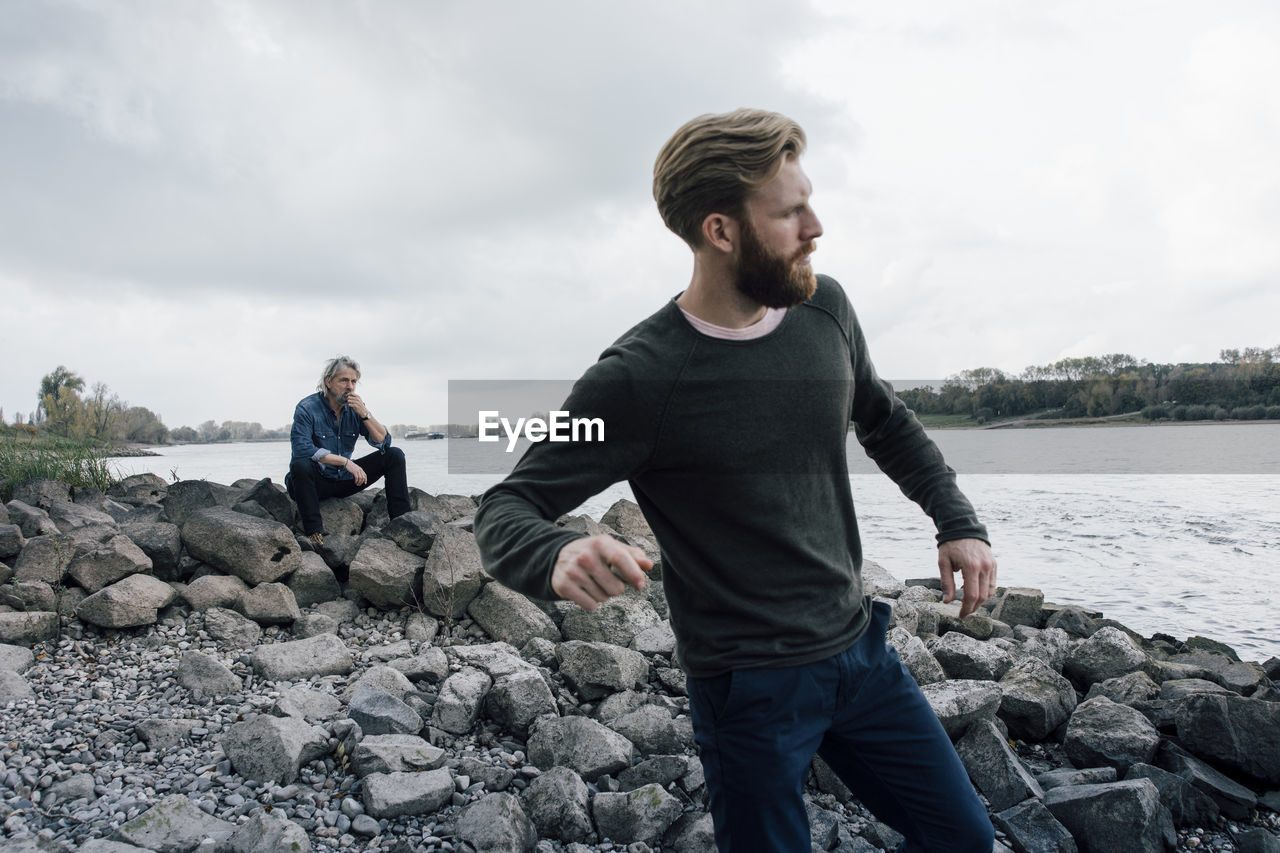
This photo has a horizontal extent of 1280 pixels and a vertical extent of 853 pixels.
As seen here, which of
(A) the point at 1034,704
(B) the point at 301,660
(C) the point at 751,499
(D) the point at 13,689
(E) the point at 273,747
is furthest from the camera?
(B) the point at 301,660

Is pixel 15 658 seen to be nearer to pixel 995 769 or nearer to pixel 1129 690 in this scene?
pixel 995 769

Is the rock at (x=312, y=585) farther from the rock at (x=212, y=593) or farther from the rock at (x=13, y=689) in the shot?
the rock at (x=13, y=689)

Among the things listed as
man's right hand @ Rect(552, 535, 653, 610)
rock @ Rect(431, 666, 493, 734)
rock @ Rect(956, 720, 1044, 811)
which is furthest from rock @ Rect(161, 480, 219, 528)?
man's right hand @ Rect(552, 535, 653, 610)

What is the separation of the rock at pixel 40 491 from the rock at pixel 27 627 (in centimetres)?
376

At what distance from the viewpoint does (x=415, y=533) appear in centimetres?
632

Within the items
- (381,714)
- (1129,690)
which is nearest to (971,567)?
(381,714)

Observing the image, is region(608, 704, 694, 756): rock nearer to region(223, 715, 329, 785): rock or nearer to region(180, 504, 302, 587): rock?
region(223, 715, 329, 785): rock

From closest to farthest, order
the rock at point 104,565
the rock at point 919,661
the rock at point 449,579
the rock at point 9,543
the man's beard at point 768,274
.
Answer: the man's beard at point 768,274 < the rock at point 919,661 < the rock at point 449,579 < the rock at point 104,565 < the rock at point 9,543

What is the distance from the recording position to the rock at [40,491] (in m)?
8.33

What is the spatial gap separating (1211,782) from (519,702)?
3.09 meters

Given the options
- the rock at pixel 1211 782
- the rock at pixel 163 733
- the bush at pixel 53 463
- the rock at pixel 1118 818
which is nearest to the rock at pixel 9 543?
the bush at pixel 53 463

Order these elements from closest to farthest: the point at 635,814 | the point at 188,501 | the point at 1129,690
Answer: the point at 635,814 < the point at 1129,690 < the point at 188,501

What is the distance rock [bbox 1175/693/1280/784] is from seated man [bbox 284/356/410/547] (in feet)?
18.7

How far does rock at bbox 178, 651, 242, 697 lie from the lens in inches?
169
